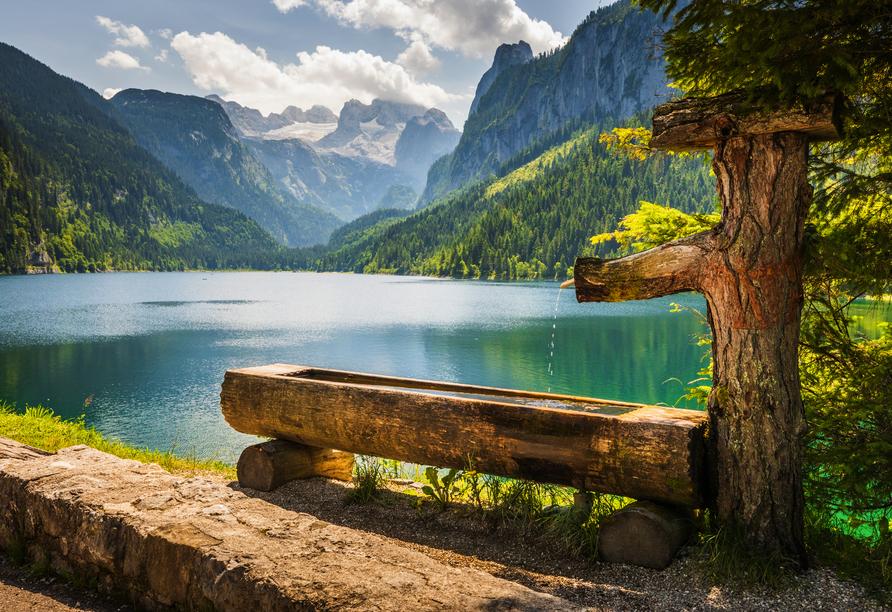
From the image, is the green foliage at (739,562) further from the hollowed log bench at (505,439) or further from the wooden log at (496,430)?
the wooden log at (496,430)

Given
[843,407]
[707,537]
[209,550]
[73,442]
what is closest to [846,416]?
[843,407]

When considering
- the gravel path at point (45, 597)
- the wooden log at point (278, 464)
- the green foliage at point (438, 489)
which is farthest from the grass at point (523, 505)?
the gravel path at point (45, 597)

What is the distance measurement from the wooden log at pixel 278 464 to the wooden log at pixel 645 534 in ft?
10.7

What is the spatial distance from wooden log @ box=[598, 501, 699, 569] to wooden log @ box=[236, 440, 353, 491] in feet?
10.7

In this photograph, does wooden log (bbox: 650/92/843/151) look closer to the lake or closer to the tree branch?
the tree branch

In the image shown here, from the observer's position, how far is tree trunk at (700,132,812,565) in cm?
362

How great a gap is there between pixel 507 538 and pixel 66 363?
2594cm

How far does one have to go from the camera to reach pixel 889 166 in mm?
4629

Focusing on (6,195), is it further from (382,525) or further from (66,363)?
(382,525)

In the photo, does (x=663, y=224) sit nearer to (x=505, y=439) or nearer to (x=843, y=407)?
(x=843, y=407)

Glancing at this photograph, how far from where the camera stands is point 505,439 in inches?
165

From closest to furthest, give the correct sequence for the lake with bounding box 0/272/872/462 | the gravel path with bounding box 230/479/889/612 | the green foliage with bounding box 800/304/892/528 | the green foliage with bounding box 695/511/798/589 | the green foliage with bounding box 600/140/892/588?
the gravel path with bounding box 230/479/889/612 → the green foliage with bounding box 695/511/798/589 → the green foliage with bounding box 600/140/892/588 → the green foliage with bounding box 800/304/892/528 → the lake with bounding box 0/272/872/462

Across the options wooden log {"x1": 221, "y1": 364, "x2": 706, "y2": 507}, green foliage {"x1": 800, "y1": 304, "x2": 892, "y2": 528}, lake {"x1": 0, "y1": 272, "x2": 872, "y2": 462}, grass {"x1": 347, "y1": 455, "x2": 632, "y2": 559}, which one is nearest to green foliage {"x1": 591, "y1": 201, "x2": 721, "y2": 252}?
green foliage {"x1": 800, "y1": 304, "x2": 892, "y2": 528}

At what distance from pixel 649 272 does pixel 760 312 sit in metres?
0.81
